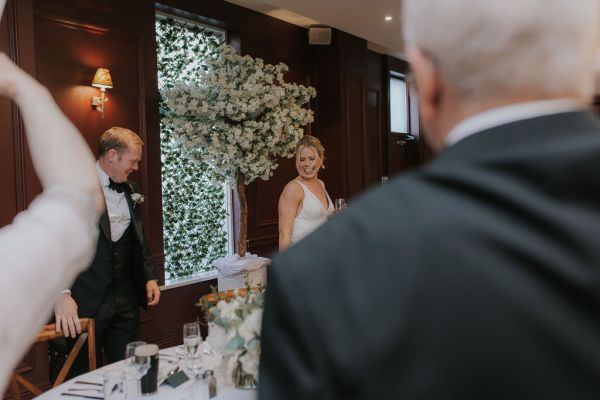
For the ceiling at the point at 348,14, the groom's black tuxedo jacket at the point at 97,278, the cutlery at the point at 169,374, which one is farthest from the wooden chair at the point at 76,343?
the ceiling at the point at 348,14

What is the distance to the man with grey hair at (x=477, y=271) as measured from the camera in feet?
1.62

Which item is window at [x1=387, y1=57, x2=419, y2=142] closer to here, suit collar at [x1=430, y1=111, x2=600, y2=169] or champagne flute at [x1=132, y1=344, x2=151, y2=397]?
champagne flute at [x1=132, y1=344, x2=151, y2=397]

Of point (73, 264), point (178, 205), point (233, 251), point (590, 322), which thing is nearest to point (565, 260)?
point (590, 322)

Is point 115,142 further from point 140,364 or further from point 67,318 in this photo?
point 140,364

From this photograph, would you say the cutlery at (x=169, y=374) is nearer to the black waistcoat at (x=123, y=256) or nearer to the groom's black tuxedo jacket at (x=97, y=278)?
the groom's black tuxedo jacket at (x=97, y=278)

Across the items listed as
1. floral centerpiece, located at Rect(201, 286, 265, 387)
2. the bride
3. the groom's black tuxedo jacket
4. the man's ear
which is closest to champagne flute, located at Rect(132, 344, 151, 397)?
floral centerpiece, located at Rect(201, 286, 265, 387)

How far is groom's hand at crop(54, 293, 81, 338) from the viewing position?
8.60 feet

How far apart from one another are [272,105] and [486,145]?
4082 millimetres

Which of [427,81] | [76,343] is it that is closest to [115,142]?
[76,343]

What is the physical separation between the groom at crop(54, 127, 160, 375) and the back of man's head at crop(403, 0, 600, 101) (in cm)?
298

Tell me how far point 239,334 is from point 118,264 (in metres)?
1.99

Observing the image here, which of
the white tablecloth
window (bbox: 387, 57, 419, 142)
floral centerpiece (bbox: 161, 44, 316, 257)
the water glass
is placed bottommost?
the white tablecloth

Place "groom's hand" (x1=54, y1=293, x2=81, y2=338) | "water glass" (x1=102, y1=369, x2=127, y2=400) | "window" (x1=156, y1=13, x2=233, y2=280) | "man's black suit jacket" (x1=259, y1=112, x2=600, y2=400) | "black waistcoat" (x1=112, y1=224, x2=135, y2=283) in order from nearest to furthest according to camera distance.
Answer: "man's black suit jacket" (x1=259, y1=112, x2=600, y2=400)
"water glass" (x1=102, y1=369, x2=127, y2=400)
"groom's hand" (x1=54, y1=293, x2=81, y2=338)
"black waistcoat" (x1=112, y1=224, x2=135, y2=283)
"window" (x1=156, y1=13, x2=233, y2=280)

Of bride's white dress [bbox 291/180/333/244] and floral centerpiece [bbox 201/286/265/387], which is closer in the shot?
floral centerpiece [bbox 201/286/265/387]
